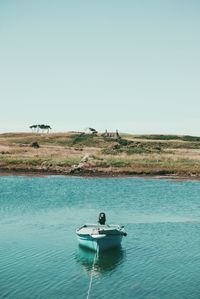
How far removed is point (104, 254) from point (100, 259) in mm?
1197

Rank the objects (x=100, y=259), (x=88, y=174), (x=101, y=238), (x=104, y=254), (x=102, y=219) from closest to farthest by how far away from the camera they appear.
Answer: (x=100, y=259)
(x=101, y=238)
(x=104, y=254)
(x=102, y=219)
(x=88, y=174)

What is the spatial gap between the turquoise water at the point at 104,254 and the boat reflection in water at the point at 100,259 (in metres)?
0.07

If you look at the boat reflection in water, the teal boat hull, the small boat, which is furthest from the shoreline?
the boat reflection in water

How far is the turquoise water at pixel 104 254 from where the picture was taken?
28312mm

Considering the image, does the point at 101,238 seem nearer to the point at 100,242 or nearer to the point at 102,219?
the point at 100,242

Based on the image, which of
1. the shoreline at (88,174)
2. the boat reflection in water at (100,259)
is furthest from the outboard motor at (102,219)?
the shoreline at (88,174)

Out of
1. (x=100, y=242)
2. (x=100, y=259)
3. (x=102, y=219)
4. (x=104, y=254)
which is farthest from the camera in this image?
(x=102, y=219)

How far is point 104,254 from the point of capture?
3616 cm

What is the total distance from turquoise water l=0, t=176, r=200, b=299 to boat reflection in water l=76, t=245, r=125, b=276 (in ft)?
0.23

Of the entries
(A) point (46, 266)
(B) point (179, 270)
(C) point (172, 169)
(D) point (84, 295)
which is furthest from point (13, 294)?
(C) point (172, 169)

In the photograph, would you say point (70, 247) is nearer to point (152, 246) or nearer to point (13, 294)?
point (152, 246)

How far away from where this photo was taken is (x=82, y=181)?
7906 centimetres

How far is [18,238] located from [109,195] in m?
26.9

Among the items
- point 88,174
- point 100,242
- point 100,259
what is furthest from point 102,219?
point 88,174
